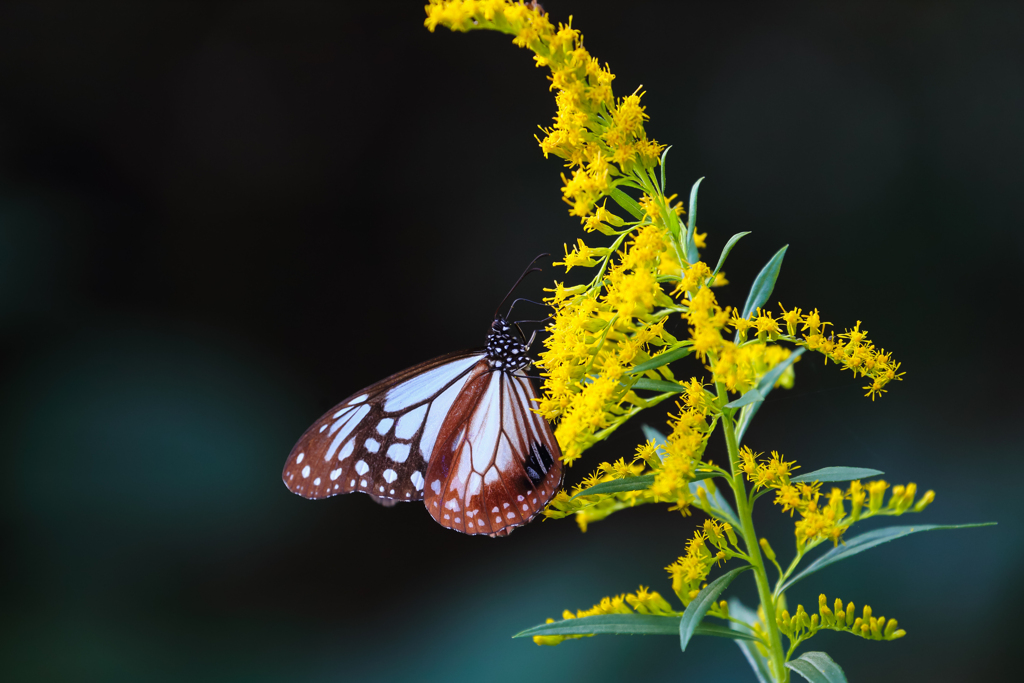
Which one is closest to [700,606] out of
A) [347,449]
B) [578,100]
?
[578,100]

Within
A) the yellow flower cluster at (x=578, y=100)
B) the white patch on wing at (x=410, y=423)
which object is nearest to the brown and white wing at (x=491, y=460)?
the white patch on wing at (x=410, y=423)

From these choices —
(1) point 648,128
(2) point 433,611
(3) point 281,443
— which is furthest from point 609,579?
(1) point 648,128

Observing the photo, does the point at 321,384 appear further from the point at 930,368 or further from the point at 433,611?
the point at 930,368

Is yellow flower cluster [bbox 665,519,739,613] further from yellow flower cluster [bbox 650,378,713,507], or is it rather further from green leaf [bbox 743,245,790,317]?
green leaf [bbox 743,245,790,317]

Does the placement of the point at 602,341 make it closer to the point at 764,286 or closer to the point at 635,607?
the point at 764,286

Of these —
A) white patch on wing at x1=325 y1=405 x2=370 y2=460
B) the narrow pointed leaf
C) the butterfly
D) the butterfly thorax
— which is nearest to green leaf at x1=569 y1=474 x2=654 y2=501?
the narrow pointed leaf

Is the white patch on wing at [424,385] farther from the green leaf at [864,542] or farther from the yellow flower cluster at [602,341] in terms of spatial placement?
the green leaf at [864,542]
